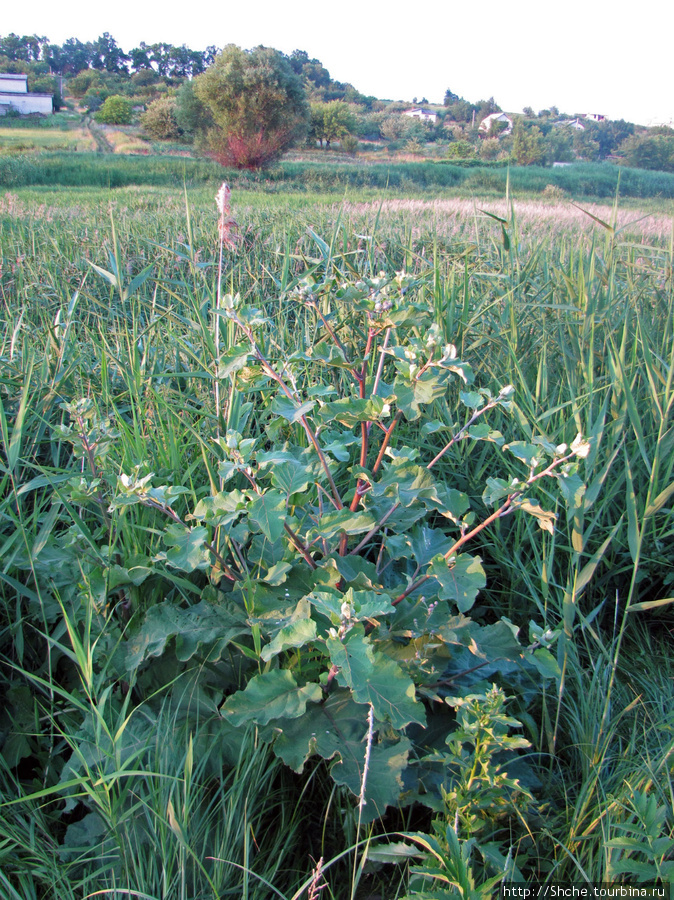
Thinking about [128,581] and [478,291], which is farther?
[478,291]

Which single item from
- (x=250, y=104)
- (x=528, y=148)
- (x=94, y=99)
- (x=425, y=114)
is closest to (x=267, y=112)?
(x=250, y=104)

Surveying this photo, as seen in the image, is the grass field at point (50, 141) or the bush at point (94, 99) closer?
the grass field at point (50, 141)

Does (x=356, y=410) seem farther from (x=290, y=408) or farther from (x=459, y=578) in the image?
(x=459, y=578)

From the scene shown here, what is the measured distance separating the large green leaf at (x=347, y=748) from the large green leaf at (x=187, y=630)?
195 millimetres

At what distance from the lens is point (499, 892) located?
79 cm

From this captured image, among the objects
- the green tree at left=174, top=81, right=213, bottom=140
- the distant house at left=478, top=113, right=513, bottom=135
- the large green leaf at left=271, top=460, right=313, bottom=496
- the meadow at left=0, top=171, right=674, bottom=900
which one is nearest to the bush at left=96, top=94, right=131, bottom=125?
the green tree at left=174, top=81, right=213, bottom=140

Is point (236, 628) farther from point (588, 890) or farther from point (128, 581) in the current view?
point (588, 890)

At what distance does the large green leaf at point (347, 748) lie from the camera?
2.66ft

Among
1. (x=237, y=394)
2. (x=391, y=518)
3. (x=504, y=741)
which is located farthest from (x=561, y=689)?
(x=237, y=394)

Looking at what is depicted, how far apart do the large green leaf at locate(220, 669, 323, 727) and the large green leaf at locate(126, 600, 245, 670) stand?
Result: 0.13m

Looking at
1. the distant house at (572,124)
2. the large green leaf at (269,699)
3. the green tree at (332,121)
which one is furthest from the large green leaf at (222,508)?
the distant house at (572,124)

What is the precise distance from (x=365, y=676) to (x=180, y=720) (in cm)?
49

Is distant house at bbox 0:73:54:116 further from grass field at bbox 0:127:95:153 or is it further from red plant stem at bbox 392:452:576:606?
red plant stem at bbox 392:452:576:606

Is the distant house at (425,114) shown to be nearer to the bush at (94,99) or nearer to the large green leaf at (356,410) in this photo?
the bush at (94,99)
